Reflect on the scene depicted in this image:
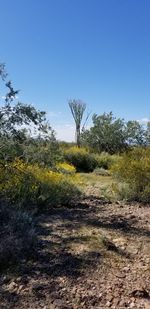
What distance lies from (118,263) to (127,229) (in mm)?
1646

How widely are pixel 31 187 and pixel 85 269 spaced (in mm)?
3705

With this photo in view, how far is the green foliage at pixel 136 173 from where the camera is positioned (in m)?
8.70

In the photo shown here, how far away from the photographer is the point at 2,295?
368 cm

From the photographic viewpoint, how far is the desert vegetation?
421cm

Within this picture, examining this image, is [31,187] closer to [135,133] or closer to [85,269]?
[85,269]

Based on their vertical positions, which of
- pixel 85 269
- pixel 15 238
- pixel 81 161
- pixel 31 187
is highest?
pixel 81 161

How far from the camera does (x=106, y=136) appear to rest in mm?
28297

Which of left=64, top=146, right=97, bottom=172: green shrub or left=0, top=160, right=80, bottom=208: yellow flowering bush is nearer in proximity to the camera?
left=0, top=160, right=80, bottom=208: yellow flowering bush

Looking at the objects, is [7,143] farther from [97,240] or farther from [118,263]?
[118,263]

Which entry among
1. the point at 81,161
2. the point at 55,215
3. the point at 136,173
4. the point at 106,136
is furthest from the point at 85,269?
the point at 106,136

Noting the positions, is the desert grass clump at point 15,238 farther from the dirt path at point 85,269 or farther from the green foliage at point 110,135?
the green foliage at point 110,135

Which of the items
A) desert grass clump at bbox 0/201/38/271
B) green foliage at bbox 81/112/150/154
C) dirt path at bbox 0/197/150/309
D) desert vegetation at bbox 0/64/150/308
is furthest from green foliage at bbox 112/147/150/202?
green foliage at bbox 81/112/150/154

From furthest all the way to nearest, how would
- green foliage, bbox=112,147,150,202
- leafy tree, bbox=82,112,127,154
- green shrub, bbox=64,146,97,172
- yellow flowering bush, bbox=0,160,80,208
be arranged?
leafy tree, bbox=82,112,127,154 < green shrub, bbox=64,146,97,172 < green foliage, bbox=112,147,150,202 < yellow flowering bush, bbox=0,160,80,208

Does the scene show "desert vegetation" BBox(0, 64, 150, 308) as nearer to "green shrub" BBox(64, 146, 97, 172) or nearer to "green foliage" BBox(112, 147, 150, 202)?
"green foliage" BBox(112, 147, 150, 202)
